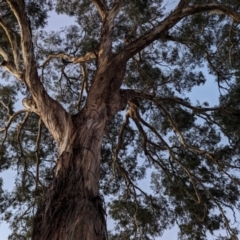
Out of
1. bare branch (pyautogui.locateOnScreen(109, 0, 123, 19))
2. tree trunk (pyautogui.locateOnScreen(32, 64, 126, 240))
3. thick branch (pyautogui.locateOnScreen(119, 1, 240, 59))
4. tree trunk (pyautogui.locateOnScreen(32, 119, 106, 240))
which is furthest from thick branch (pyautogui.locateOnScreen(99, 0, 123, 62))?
tree trunk (pyautogui.locateOnScreen(32, 119, 106, 240))

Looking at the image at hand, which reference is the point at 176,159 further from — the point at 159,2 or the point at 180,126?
the point at 159,2

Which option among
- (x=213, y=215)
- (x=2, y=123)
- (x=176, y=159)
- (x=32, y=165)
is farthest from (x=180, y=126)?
(x=2, y=123)

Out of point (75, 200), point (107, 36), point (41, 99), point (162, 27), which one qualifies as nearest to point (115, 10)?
point (107, 36)

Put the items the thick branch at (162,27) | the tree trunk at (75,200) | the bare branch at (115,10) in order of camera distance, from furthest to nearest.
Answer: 1. the bare branch at (115,10)
2. the thick branch at (162,27)
3. the tree trunk at (75,200)

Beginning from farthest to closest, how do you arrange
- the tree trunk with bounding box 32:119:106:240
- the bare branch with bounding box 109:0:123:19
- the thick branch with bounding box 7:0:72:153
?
the bare branch with bounding box 109:0:123:19
the thick branch with bounding box 7:0:72:153
the tree trunk with bounding box 32:119:106:240

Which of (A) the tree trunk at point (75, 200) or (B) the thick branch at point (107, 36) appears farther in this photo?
(B) the thick branch at point (107, 36)

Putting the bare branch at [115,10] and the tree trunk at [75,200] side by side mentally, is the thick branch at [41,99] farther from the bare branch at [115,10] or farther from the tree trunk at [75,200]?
the bare branch at [115,10]

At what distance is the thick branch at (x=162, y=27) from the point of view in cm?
552

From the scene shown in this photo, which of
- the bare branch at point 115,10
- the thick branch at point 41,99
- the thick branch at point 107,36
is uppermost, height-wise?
the bare branch at point 115,10

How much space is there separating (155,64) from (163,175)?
94.0 inches

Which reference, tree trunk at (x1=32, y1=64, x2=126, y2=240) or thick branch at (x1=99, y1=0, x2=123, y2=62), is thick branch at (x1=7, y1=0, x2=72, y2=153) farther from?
thick branch at (x1=99, y1=0, x2=123, y2=62)

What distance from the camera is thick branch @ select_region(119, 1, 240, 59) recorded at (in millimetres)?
5520

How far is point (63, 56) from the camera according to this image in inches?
280

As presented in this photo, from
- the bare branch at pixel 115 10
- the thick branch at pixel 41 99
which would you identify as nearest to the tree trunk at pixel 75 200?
the thick branch at pixel 41 99
